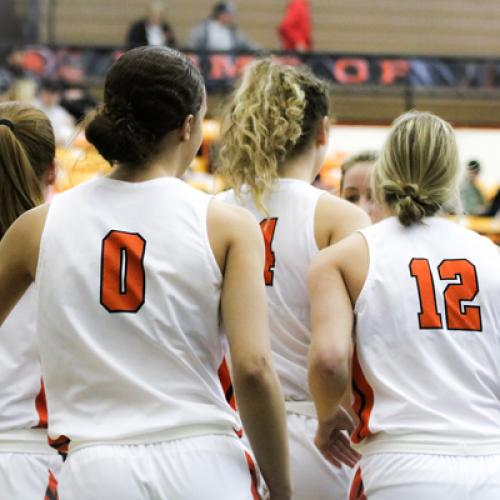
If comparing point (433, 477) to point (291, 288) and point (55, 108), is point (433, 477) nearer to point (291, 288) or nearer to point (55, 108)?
point (291, 288)

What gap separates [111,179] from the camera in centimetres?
304

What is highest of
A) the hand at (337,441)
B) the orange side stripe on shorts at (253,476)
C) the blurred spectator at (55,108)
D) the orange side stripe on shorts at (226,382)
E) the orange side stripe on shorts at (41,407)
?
the orange side stripe on shorts at (226,382)

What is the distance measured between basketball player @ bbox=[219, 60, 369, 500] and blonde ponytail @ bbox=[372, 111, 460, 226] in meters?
0.42

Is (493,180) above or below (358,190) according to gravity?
below

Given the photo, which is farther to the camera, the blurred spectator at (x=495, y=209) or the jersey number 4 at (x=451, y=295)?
the blurred spectator at (x=495, y=209)

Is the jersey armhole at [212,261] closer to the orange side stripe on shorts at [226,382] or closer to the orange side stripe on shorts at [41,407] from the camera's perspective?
the orange side stripe on shorts at [226,382]

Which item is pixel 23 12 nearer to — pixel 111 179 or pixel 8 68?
pixel 8 68

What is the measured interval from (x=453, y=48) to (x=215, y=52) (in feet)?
21.2

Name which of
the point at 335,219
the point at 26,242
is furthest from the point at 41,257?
the point at 335,219

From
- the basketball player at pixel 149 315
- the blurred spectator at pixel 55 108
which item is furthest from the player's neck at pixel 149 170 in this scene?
the blurred spectator at pixel 55 108

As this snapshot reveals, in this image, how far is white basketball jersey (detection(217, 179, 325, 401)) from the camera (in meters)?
3.94

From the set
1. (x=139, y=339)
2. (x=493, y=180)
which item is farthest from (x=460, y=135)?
(x=139, y=339)

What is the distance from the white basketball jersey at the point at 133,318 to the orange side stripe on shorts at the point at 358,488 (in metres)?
0.56

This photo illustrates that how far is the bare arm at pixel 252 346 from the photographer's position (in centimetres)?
286
